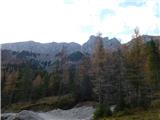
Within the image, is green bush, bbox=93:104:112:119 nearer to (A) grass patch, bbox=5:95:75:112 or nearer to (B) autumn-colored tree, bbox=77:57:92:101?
(A) grass patch, bbox=5:95:75:112

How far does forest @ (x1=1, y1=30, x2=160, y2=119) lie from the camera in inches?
2333

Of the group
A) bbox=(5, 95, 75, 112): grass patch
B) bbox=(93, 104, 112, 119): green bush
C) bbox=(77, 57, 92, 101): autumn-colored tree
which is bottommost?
bbox=(5, 95, 75, 112): grass patch

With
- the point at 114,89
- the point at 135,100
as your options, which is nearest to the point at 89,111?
the point at 114,89

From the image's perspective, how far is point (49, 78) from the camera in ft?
355

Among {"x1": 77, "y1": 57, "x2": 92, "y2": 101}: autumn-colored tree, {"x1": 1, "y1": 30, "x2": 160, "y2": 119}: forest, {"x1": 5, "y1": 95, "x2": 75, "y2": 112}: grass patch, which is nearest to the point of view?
{"x1": 1, "y1": 30, "x2": 160, "y2": 119}: forest

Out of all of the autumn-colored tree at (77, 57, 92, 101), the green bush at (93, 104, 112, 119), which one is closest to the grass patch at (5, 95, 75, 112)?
the autumn-colored tree at (77, 57, 92, 101)

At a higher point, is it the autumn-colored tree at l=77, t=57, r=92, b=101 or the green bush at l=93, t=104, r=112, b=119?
the autumn-colored tree at l=77, t=57, r=92, b=101

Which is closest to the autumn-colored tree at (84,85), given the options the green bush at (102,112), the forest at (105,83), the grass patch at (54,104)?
the forest at (105,83)

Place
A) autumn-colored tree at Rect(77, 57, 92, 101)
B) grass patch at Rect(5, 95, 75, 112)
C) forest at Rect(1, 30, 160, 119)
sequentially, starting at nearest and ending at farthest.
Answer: forest at Rect(1, 30, 160, 119) < grass patch at Rect(5, 95, 75, 112) < autumn-colored tree at Rect(77, 57, 92, 101)

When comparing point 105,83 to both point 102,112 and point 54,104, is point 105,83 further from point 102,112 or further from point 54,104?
point 54,104

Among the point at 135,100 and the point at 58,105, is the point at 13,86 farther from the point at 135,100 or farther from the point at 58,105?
the point at 135,100

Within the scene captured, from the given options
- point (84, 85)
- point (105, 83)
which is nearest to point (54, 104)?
point (84, 85)

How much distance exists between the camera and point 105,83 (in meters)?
70.9

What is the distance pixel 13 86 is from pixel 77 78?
1859 centimetres
